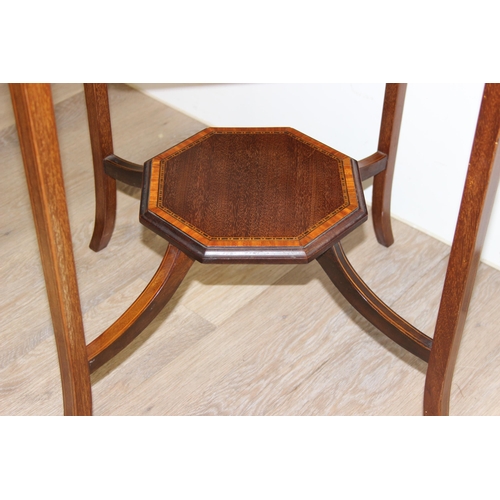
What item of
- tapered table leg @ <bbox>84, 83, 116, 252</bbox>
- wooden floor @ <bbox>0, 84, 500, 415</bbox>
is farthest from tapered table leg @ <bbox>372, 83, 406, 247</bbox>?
tapered table leg @ <bbox>84, 83, 116, 252</bbox>

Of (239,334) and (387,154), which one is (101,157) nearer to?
(239,334)

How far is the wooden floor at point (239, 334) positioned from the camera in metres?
1.57

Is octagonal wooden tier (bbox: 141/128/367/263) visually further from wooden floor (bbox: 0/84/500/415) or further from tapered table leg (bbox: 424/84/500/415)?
wooden floor (bbox: 0/84/500/415)

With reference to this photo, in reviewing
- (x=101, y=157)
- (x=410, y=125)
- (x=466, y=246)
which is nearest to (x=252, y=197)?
(x=466, y=246)

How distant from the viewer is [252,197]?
131 cm

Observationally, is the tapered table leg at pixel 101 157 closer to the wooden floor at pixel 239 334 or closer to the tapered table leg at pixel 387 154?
the wooden floor at pixel 239 334

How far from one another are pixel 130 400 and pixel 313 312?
0.47 m

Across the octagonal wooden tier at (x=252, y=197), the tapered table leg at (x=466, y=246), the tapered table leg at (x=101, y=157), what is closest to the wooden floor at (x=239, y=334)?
the tapered table leg at (x=101, y=157)

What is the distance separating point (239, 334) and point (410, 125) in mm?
663

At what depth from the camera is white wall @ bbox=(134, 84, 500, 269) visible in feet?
5.85

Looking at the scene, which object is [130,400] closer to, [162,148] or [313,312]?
[313,312]

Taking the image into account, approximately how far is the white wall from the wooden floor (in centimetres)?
8

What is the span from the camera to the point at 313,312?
69.2 inches

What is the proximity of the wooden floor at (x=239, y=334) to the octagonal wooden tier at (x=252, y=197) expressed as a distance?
45cm
